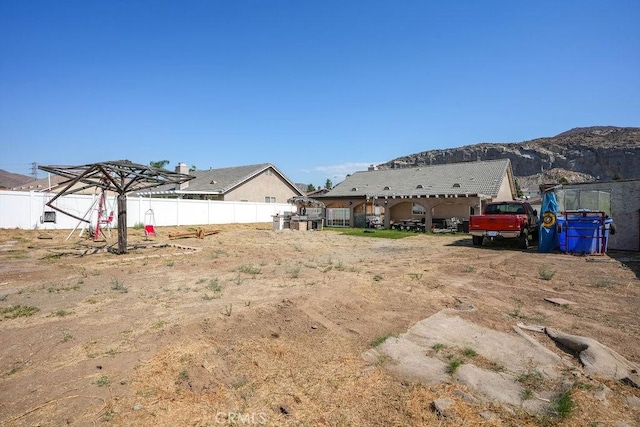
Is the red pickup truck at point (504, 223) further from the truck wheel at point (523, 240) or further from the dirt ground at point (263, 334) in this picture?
the dirt ground at point (263, 334)

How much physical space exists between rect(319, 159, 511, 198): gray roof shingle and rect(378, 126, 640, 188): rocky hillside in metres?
61.0

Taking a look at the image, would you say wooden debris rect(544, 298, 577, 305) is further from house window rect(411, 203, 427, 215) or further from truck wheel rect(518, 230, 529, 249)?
house window rect(411, 203, 427, 215)

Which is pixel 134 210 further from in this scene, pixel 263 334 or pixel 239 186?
pixel 263 334

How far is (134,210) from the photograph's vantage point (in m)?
21.8

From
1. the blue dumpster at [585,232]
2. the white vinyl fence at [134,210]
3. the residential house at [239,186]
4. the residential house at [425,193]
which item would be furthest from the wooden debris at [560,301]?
the residential house at [239,186]

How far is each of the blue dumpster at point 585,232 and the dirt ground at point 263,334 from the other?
2480 mm

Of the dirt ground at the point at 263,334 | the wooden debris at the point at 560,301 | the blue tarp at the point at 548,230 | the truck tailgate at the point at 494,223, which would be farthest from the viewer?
the truck tailgate at the point at 494,223

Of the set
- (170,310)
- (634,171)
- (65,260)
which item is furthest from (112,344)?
(634,171)

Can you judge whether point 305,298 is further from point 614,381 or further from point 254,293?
point 614,381

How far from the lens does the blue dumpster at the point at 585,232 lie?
40.6 feet

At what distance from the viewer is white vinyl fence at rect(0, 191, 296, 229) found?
55.2 feet

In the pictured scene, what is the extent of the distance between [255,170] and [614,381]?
32.9m

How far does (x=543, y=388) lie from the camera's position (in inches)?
128

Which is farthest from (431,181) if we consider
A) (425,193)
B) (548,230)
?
(548,230)
